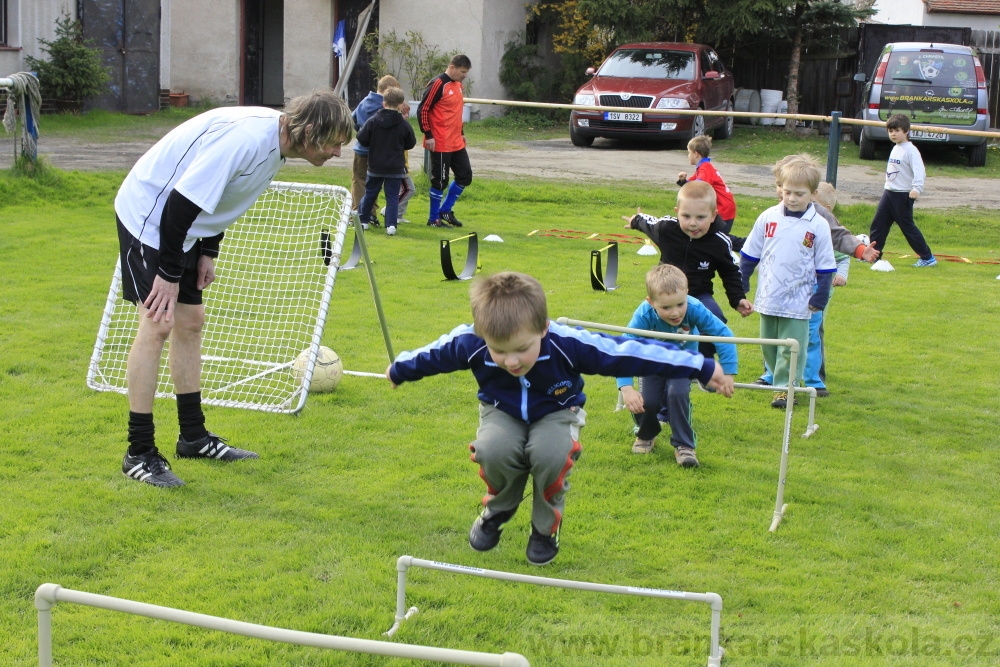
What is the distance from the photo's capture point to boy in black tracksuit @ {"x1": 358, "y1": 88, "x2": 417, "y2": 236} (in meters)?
12.1

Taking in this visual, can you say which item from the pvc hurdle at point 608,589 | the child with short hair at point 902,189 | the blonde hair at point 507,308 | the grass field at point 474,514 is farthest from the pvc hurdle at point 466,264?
the pvc hurdle at point 608,589

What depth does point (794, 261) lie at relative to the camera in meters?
6.72

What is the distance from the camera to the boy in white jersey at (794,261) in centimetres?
669

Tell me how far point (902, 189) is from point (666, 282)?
744 centimetres

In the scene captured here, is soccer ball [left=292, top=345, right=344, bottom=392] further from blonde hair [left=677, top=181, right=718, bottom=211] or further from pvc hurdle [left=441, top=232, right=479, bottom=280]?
pvc hurdle [left=441, top=232, right=479, bottom=280]

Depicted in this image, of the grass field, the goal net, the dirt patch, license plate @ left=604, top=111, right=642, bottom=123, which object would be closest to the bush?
the dirt patch

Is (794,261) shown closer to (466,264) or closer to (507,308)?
(507,308)

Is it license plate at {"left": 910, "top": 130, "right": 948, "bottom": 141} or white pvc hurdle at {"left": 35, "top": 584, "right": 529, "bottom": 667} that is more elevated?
license plate at {"left": 910, "top": 130, "right": 948, "bottom": 141}

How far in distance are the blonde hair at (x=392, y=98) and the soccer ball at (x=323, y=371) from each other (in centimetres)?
624

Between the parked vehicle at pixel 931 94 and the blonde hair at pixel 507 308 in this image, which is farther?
the parked vehicle at pixel 931 94

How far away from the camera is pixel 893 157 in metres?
11.7

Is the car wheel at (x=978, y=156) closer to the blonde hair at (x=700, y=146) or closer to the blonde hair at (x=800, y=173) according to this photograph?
the blonde hair at (x=700, y=146)

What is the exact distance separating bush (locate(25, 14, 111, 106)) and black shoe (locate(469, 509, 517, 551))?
761 inches

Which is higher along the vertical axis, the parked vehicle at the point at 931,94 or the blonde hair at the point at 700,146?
the parked vehicle at the point at 931,94
